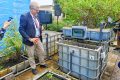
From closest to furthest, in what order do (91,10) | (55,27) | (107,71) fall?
(91,10) < (107,71) < (55,27)

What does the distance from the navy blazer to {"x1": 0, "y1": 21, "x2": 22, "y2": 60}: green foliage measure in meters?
0.31

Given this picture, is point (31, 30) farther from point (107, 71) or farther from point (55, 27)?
point (55, 27)

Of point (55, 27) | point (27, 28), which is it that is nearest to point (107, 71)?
point (27, 28)

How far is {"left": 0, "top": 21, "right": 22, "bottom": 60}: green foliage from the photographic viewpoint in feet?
15.0

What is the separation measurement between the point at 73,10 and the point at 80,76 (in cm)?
175

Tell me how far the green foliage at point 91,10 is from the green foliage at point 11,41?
1.48 m

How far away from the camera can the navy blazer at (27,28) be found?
427cm

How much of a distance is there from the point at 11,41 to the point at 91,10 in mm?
Result: 2182

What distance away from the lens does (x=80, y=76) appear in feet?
14.5

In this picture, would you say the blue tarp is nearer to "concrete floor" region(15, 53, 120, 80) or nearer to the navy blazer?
the navy blazer

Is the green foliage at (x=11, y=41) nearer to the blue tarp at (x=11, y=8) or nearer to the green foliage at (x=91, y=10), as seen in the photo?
the blue tarp at (x=11, y=8)

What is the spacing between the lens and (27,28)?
4.40 meters

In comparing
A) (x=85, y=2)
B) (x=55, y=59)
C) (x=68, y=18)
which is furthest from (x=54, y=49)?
(x=85, y=2)

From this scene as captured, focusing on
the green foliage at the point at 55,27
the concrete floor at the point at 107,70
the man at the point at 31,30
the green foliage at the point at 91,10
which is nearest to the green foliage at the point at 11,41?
the man at the point at 31,30
